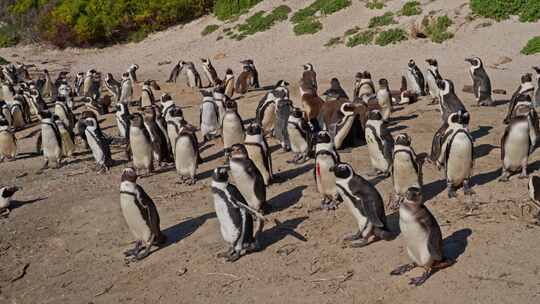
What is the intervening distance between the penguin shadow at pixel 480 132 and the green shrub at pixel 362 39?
9502 mm

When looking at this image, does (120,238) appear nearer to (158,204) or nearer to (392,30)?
(158,204)

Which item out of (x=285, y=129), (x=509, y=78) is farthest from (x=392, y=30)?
(x=285, y=129)

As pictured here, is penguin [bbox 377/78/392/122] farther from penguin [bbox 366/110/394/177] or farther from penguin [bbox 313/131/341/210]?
penguin [bbox 313/131/341/210]

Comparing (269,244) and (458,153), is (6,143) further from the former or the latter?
(458,153)

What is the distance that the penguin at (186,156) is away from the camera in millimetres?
9938

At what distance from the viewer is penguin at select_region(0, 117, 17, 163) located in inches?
512

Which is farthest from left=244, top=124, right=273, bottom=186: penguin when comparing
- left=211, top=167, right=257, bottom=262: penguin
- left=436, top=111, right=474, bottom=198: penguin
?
left=436, top=111, right=474, bottom=198: penguin

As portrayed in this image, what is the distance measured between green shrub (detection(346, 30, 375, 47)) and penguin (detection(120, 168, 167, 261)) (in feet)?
46.8

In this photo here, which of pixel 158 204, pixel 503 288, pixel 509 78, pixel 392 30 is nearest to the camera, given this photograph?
pixel 503 288

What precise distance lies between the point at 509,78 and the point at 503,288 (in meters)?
11.1

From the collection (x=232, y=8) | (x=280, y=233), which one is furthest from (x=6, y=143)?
(x=232, y=8)

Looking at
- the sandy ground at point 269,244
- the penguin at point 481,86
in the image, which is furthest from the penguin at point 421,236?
the penguin at point 481,86

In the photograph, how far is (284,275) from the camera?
6.79m

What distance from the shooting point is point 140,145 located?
10586 mm
